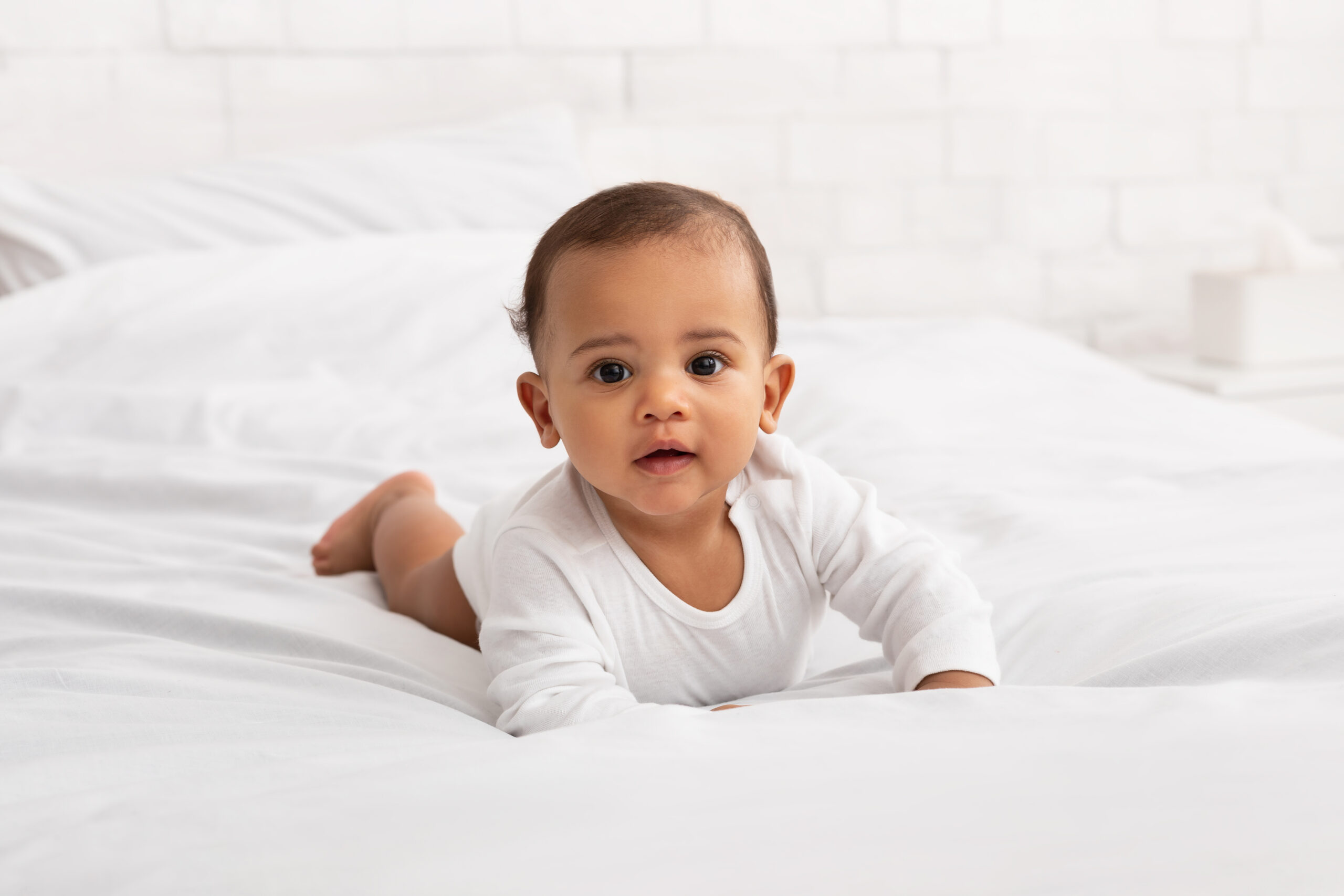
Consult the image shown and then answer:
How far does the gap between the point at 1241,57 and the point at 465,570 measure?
2.39 metres

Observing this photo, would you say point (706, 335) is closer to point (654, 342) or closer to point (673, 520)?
point (654, 342)

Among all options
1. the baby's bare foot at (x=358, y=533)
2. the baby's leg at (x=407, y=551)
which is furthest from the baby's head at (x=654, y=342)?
the baby's bare foot at (x=358, y=533)

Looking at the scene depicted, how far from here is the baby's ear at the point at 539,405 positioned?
2.83 ft

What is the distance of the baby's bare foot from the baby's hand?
2.00ft

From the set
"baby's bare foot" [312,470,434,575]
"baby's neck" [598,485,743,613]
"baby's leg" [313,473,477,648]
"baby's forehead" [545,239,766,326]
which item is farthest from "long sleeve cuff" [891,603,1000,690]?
"baby's bare foot" [312,470,434,575]

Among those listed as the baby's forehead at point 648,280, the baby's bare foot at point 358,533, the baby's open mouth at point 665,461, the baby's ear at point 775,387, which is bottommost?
the baby's bare foot at point 358,533

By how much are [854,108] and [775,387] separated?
5.97 ft

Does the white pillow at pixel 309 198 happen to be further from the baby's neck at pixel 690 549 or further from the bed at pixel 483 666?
the baby's neck at pixel 690 549

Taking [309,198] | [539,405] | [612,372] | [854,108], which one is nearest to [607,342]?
[612,372]

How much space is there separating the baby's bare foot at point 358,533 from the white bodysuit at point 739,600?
353 mm

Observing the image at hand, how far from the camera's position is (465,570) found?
3.35 ft

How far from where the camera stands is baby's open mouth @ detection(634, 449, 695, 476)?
31.0 inches

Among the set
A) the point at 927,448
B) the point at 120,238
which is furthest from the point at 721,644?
the point at 120,238

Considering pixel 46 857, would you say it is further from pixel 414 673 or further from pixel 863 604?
pixel 863 604
